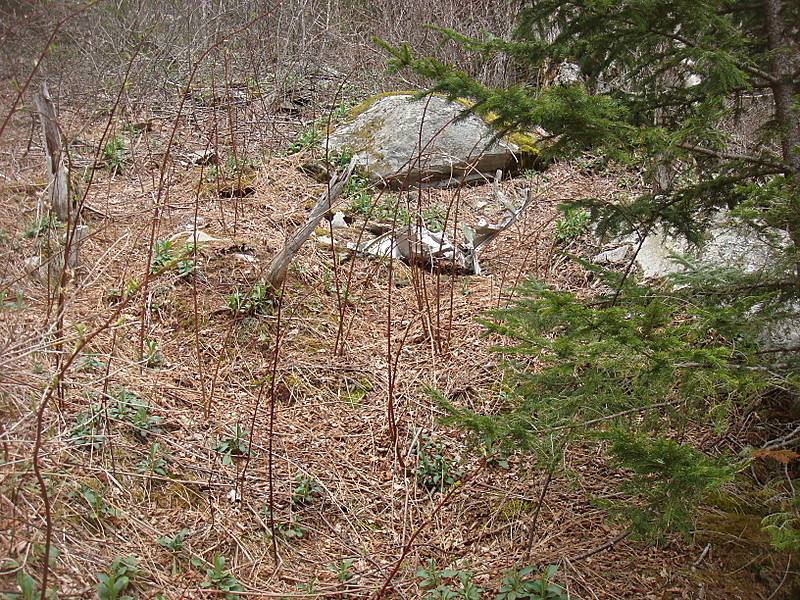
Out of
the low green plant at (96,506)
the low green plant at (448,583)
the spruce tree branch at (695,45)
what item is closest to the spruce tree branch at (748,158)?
the spruce tree branch at (695,45)

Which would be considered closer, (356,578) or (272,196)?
(356,578)

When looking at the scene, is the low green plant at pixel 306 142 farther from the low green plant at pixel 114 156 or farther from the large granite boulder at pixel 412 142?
the low green plant at pixel 114 156

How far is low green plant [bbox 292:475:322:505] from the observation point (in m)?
2.99

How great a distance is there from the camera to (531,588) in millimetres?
2562

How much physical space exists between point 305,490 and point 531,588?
1.10m

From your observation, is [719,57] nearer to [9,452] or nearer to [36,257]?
[9,452]

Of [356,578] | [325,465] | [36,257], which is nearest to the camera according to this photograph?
[356,578]

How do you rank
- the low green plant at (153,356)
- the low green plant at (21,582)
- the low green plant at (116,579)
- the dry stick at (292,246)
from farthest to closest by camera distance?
the dry stick at (292,246) → the low green plant at (153,356) → the low green plant at (116,579) → the low green plant at (21,582)

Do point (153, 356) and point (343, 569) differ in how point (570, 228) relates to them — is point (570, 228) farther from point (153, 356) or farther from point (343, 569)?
point (343, 569)

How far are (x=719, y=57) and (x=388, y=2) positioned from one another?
7369mm

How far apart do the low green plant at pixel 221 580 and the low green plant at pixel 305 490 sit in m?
0.51

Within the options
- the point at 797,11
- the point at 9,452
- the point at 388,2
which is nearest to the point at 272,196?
the point at 9,452

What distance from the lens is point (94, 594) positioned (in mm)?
2229

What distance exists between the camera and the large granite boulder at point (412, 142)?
19.5 feet
